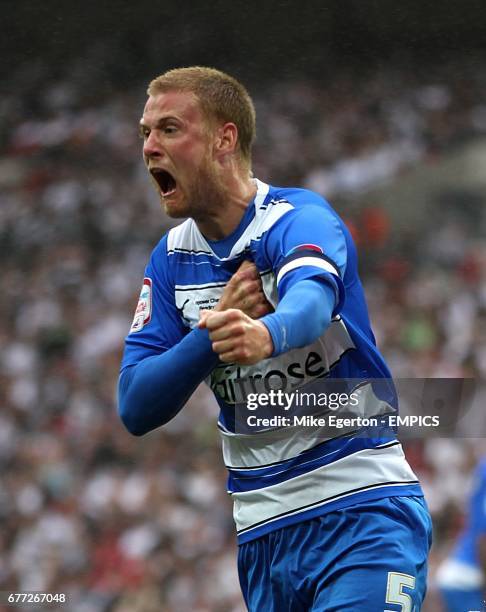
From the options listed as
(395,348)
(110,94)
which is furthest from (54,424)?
(110,94)

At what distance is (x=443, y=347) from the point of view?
8133 millimetres

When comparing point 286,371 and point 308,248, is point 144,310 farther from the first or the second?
point 308,248

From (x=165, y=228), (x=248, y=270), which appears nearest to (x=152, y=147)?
(x=248, y=270)

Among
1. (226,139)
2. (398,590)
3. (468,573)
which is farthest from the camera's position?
(468,573)

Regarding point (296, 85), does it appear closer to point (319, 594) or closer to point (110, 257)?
point (110, 257)

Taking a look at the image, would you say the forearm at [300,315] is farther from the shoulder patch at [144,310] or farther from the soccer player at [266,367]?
the shoulder patch at [144,310]

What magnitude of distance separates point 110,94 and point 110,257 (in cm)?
185

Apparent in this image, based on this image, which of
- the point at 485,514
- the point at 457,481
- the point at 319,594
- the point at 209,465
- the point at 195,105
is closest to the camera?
the point at 319,594

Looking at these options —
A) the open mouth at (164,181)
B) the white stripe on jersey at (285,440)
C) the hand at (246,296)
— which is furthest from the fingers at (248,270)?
the white stripe on jersey at (285,440)

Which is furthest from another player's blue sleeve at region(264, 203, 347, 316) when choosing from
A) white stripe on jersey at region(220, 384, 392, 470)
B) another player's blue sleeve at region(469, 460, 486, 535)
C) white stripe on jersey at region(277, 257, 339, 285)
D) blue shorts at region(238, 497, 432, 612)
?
another player's blue sleeve at region(469, 460, 486, 535)

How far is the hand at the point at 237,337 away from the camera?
200cm

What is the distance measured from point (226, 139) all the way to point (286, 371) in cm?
59

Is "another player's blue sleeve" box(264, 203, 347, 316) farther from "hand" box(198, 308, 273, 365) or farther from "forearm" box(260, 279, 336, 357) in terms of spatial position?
"hand" box(198, 308, 273, 365)

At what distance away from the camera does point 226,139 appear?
2.68 m
